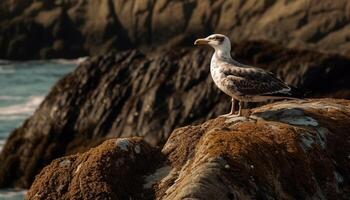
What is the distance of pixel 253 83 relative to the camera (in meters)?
14.9

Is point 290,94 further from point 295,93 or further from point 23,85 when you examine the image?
point 23,85

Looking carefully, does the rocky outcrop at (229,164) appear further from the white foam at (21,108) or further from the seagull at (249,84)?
the white foam at (21,108)

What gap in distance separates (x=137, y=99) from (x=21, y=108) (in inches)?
874

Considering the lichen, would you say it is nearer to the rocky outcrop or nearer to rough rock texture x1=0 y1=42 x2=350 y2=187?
the rocky outcrop

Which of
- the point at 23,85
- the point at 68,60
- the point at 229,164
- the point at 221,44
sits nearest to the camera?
the point at 229,164

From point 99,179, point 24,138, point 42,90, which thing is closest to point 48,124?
point 24,138

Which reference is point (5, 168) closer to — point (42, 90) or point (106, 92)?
point (106, 92)

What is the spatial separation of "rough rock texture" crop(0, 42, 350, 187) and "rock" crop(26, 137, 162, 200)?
17828 millimetres

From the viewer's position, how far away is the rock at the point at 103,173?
1230 centimetres

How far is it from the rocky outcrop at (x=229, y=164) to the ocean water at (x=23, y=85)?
28.9m

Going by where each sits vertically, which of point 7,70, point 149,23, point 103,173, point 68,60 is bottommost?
point 68,60

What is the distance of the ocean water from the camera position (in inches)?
2025

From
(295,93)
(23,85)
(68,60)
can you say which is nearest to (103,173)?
(295,93)

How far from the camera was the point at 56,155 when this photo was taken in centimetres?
3266
